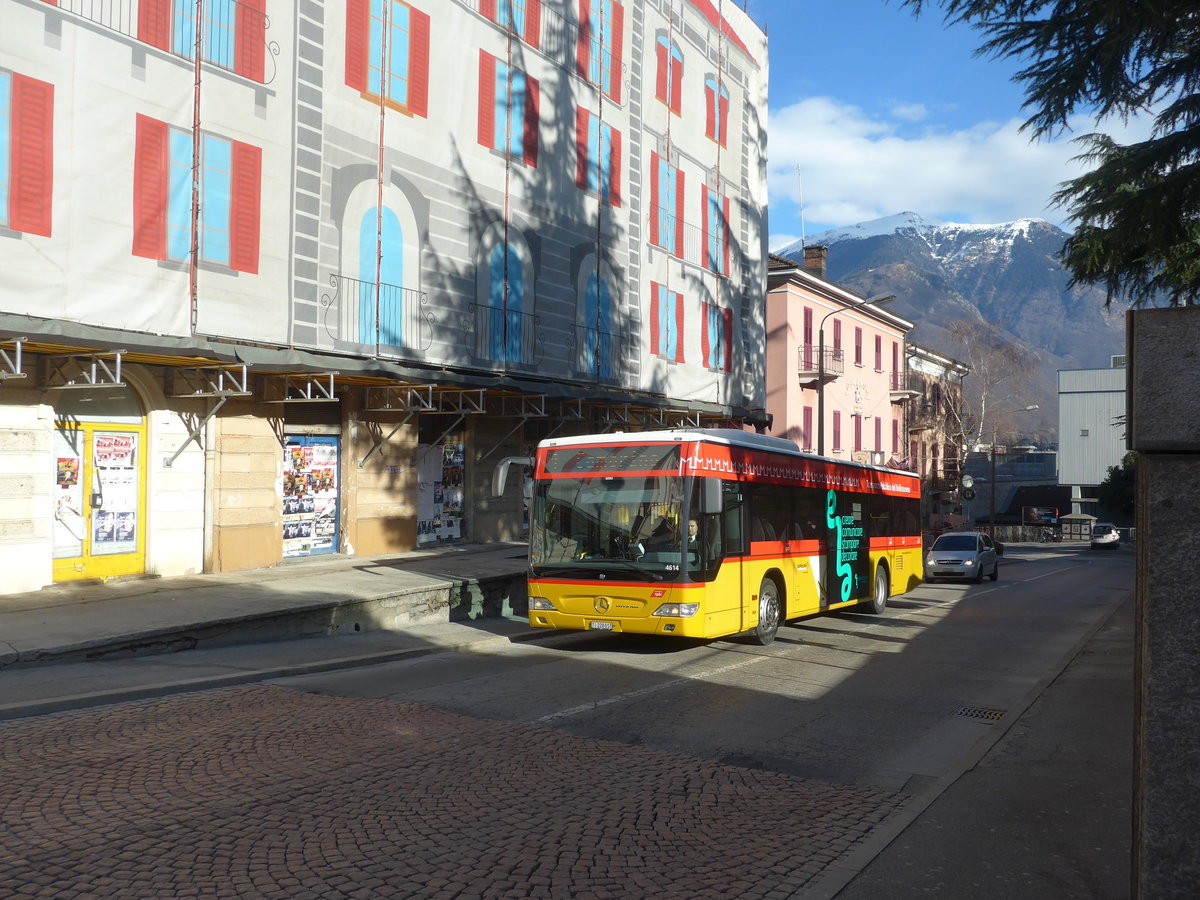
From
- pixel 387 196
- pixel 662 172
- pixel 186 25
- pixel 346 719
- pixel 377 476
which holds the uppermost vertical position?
pixel 662 172

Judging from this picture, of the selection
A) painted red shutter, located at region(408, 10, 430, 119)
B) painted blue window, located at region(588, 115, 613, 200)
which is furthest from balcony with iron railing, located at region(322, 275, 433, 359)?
painted blue window, located at region(588, 115, 613, 200)

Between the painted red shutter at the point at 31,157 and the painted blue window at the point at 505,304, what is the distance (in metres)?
10.1

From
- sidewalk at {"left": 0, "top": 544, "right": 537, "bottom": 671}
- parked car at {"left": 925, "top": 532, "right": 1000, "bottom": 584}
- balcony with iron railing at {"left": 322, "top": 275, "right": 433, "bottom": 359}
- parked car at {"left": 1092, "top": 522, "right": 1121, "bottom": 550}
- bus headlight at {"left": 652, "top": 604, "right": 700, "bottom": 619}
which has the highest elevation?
balcony with iron railing at {"left": 322, "top": 275, "right": 433, "bottom": 359}

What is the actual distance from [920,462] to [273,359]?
51.7 metres

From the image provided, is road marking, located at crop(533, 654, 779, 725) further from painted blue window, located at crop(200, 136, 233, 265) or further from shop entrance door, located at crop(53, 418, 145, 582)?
painted blue window, located at crop(200, 136, 233, 265)

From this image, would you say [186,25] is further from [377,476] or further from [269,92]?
[377,476]

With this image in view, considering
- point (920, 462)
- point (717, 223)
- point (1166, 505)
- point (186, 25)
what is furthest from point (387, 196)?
point (920, 462)

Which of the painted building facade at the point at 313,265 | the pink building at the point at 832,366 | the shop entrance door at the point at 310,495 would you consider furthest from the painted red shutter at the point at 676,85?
the shop entrance door at the point at 310,495

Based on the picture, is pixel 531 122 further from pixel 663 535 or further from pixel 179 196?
pixel 663 535

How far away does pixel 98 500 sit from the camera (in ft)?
51.2

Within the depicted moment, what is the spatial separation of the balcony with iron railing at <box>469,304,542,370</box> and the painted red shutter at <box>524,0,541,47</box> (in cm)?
648

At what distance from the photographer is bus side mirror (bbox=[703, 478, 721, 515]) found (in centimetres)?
1286

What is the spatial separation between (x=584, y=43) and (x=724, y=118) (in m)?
8.71

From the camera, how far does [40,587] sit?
14.6 metres
